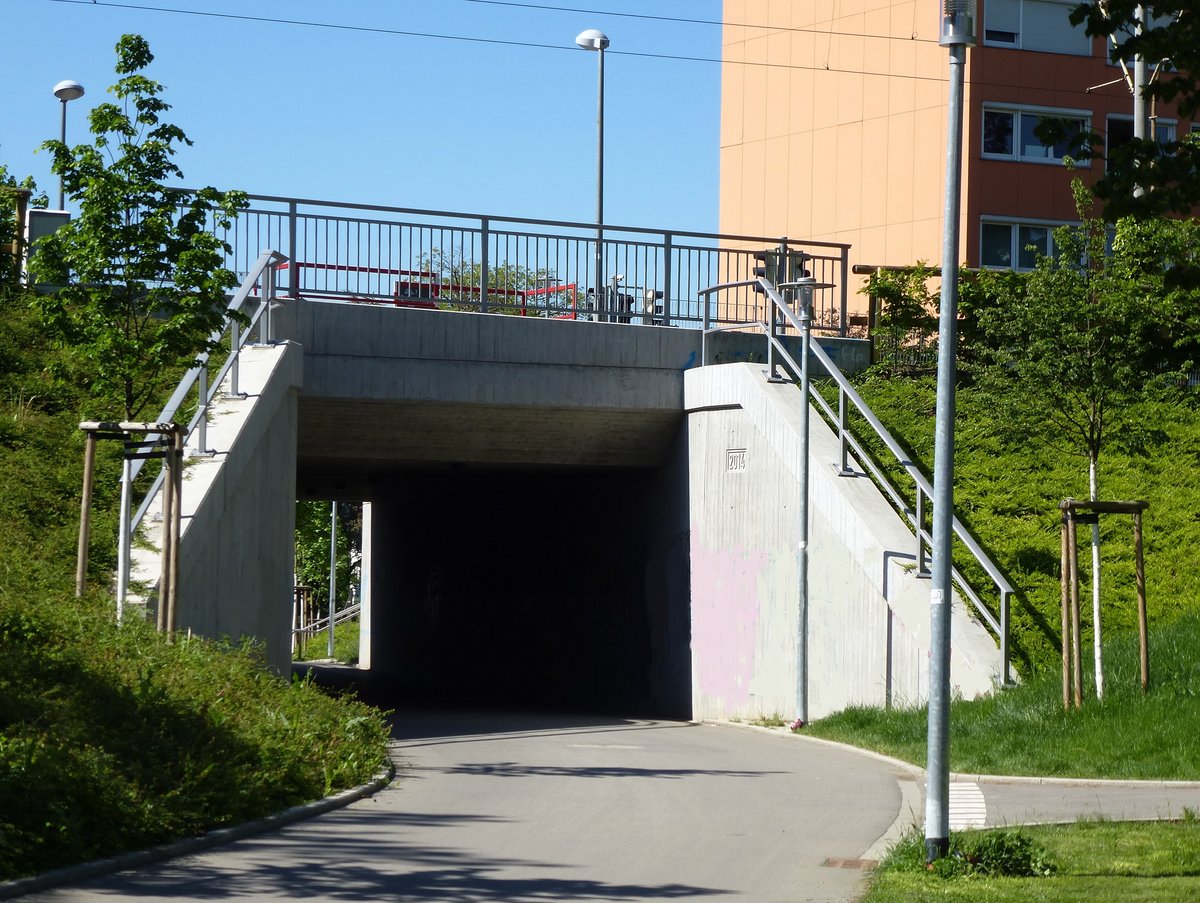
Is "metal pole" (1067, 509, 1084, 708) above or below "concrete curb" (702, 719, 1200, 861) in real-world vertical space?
above

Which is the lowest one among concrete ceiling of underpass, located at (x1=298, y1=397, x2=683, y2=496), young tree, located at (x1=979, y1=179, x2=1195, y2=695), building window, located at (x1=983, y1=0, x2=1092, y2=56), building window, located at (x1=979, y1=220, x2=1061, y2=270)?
concrete ceiling of underpass, located at (x1=298, y1=397, x2=683, y2=496)

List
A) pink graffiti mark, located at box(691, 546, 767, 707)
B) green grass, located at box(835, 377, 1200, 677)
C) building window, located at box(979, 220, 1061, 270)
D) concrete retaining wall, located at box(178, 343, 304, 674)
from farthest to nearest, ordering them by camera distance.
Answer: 1. building window, located at box(979, 220, 1061, 270)
2. pink graffiti mark, located at box(691, 546, 767, 707)
3. green grass, located at box(835, 377, 1200, 677)
4. concrete retaining wall, located at box(178, 343, 304, 674)

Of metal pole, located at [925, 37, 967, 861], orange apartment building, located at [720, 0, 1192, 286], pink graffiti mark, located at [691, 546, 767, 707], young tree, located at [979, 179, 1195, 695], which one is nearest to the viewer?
metal pole, located at [925, 37, 967, 861]

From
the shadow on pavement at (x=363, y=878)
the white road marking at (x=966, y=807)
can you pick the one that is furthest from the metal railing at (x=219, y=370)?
the white road marking at (x=966, y=807)

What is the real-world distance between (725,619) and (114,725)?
38.2ft

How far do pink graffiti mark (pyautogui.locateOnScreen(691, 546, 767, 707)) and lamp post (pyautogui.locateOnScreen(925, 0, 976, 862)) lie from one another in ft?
34.6

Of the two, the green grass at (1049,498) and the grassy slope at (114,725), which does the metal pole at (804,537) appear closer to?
the green grass at (1049,498)

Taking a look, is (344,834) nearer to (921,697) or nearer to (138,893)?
(138,893)

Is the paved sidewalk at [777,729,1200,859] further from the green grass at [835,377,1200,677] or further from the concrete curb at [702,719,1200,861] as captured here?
the green grass at [835,377,1200,677]

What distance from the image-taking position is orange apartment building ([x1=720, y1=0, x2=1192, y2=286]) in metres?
37.8

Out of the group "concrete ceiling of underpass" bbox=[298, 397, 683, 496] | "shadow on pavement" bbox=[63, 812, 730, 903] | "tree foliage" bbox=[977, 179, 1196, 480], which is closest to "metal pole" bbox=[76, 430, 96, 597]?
"shadow on pavement" bbox=[63, 812, 730, 903]

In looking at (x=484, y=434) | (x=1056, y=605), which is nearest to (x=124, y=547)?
(x=1056, y=605)

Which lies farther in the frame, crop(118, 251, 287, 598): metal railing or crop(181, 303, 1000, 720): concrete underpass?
crop(181, 303, 1000, 720): concrete underpass

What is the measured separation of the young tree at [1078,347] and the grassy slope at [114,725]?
28.5 ft
